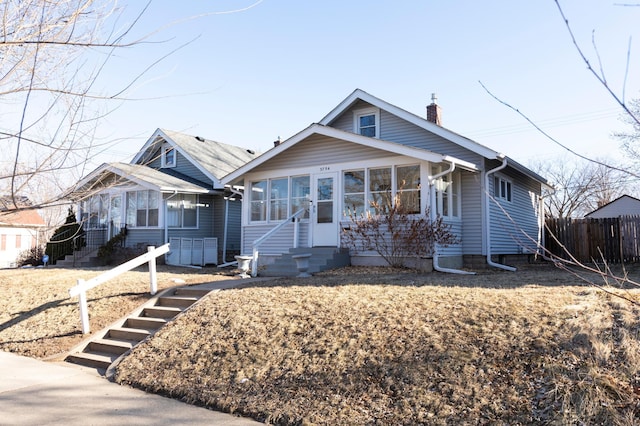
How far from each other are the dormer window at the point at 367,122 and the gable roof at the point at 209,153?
227 inches

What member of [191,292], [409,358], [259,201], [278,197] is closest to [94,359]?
[191,292]

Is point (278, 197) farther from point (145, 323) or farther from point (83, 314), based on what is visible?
point (83, 314)

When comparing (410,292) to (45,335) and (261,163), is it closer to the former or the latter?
(45,335)

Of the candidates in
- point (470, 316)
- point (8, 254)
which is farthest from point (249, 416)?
point (8, 254)

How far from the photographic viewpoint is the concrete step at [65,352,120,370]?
7248mm

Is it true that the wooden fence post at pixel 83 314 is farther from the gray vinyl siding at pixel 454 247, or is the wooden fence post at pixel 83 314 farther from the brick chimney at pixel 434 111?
the brick chimney at pixel 434 111

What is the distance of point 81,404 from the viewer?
5.49m

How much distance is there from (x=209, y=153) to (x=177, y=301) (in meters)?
15.0

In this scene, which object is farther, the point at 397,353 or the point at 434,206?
the point at 434,206

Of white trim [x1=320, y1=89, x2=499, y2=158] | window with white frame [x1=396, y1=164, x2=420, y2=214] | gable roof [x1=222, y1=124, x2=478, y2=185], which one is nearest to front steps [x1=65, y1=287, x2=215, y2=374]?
window with white frame [x1=396, y1=164, x2=420, y2=214]

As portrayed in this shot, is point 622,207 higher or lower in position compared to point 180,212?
higher

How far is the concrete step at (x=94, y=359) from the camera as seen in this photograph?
285 inches

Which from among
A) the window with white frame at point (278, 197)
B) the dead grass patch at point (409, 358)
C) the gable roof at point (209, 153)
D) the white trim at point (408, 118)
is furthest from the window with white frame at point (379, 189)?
the gable roof at point (209, 153)

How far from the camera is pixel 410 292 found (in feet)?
26.4
